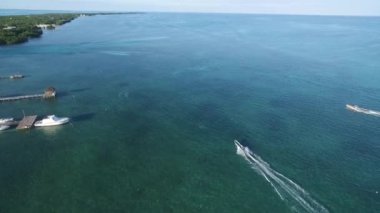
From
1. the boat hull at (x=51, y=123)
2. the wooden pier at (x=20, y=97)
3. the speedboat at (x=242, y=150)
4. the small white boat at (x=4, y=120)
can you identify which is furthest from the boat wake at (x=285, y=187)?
the wooden pier at (x=20, y=97)

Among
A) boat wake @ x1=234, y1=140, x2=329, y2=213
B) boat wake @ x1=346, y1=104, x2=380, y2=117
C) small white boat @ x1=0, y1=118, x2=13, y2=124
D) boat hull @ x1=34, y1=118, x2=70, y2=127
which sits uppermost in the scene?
boat wake @ x1=346, y1=104, x2=380, y2=117

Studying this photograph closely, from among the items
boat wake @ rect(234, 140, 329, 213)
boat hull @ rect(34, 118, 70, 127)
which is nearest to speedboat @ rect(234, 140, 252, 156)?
boat wake @ rect(234, 140, 329, 213)

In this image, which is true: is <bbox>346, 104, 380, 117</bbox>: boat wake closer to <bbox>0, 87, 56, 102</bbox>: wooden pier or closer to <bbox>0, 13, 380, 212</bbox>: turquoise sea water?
<bbox>0, 13, 380, 212</bbox>: turquoise sea water

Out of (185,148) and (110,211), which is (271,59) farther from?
(110,211)

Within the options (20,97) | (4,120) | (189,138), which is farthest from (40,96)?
(189,138)

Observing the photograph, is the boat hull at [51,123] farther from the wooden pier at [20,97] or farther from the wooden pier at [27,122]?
the wooden pier at [20,97]

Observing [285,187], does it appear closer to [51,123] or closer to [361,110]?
[361,110]
